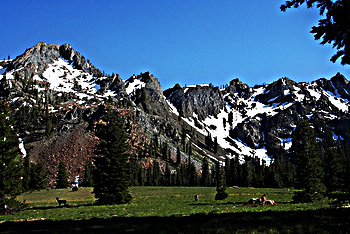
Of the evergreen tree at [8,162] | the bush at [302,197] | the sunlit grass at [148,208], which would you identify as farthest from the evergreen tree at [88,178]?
the bush at [302,197]

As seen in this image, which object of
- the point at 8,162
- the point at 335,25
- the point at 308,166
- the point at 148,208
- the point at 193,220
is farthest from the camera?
the point at 308,166

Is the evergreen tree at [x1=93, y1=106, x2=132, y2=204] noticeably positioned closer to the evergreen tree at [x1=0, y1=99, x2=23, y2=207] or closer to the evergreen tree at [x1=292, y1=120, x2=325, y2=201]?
the evergreen tree at [x1=0, y1=99, x2=23, y2=207]

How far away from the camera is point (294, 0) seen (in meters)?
11.2

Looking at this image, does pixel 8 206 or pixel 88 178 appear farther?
pixel 88 178

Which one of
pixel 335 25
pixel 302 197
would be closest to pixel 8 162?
pixel 335 25

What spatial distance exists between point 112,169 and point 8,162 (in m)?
13.8

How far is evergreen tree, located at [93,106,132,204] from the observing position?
133ft

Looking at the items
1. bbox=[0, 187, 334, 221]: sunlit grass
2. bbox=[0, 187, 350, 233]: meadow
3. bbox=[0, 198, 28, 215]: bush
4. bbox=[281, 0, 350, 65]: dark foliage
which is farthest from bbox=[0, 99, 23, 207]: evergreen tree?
bbox=[281, 0, 350, 65]: dark foliage

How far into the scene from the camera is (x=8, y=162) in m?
32.2

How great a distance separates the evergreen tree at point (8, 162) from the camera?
31.0 meters

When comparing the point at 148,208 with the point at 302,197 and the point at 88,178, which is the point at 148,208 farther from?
the point at 88,178

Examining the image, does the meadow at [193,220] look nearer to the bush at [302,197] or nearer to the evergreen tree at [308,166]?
the bush at [302,197]

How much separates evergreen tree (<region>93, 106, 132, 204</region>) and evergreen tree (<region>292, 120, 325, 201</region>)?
25.2 metres

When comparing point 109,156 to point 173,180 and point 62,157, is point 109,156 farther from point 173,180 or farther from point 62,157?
point 62,157
